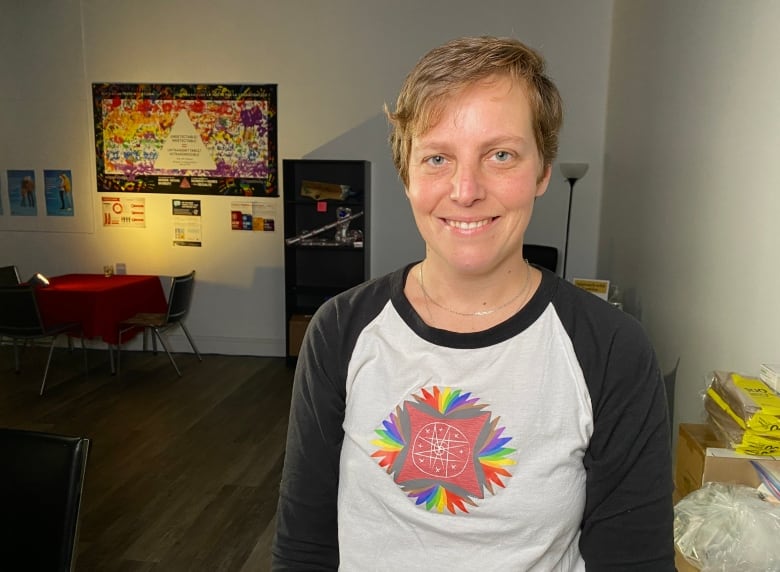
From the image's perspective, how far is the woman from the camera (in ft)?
2.82

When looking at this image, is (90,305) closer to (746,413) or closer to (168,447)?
(168,447)

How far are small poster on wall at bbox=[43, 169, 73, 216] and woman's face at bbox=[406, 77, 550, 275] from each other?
5822 mm

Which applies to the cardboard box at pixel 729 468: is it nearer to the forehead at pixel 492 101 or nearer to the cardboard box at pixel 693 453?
the cardboard box at pixel 693 453

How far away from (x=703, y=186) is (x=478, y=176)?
7.14 ft

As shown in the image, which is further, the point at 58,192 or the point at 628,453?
the point at 58,192

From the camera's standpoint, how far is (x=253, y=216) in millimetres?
5660

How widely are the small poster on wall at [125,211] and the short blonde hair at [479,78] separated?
540cm

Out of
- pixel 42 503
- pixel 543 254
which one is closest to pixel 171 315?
pixel 543 254

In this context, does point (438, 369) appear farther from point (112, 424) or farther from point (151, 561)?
point (112, 424)

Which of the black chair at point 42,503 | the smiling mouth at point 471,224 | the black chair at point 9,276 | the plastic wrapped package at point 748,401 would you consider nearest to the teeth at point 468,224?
the smiling mouth at point 471,224

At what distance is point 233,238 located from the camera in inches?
226

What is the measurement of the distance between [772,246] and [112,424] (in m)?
3.81

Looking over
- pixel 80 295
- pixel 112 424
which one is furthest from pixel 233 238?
pixel 112 424

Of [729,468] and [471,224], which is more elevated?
[471,224]
